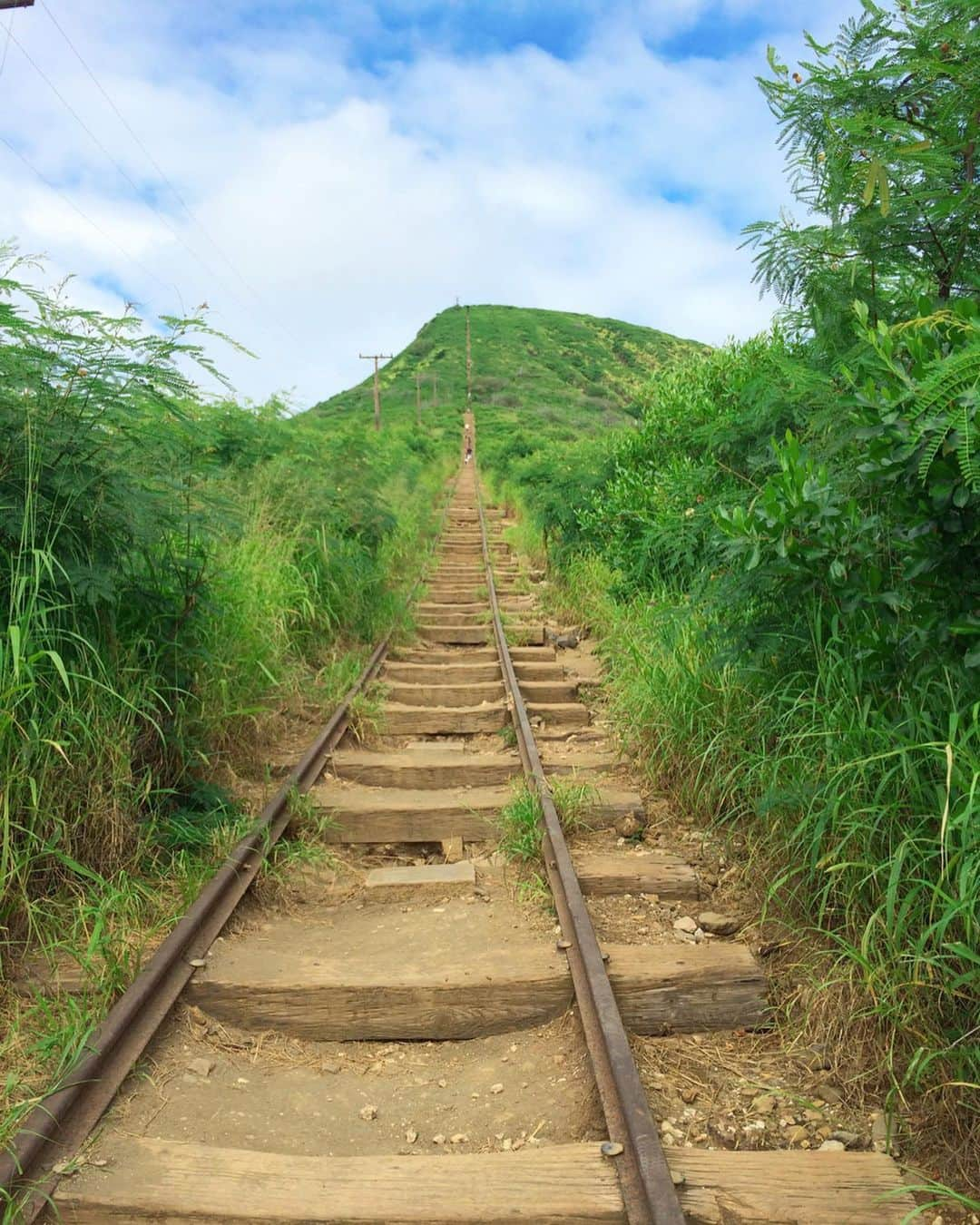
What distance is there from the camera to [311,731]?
19.8 feet

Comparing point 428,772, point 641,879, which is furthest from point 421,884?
point 428,772

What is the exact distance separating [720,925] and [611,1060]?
3.80 feet

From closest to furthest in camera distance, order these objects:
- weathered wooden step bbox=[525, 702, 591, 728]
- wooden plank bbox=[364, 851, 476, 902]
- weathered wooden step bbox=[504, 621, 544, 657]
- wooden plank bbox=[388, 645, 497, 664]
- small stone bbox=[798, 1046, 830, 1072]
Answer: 1. small stone bbox=[798, 1046, 830, 1072]
2. wooden plank bbox=[364, 851, 476, 902]
3. weathered wooden step bbox=[525, 702, 591, 728]
4. wooden plank bbox=[388, 645, 497, 664]
5. weathered wooden step bbox=[504, 621, 544, 657]

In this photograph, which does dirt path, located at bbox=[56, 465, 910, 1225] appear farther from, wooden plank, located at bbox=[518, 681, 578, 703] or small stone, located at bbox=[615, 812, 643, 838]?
wooden plank, located at bbox=[518, 681, 578, 703]

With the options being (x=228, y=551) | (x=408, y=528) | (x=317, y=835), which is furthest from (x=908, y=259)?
(x=408, y=528)

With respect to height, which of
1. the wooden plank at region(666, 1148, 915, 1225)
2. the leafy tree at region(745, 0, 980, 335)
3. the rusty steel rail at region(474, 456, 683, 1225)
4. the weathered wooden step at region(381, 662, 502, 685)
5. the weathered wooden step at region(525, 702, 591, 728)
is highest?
the leafy tree at region(745, 0, 980, 335)

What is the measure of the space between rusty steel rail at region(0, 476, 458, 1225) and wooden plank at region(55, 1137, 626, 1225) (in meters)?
0.09

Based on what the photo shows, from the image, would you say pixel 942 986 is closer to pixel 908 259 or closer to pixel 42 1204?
pixel 42 1204

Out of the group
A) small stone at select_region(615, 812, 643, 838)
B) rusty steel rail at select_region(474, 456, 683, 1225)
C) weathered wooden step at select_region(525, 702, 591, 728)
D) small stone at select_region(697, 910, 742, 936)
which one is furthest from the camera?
weathered wooden step at select_region(525, 702, 591, 728)

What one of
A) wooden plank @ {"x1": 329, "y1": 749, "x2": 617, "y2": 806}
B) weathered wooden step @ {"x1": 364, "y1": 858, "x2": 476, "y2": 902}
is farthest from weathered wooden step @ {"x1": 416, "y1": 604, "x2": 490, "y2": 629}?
weathered wooden step @ {"x1": 364, "y1": 858, "x2": 476, "y2": 902}

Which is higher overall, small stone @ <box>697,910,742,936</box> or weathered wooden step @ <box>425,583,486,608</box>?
weathered wooden step @ <box>425,583,486,608</box>

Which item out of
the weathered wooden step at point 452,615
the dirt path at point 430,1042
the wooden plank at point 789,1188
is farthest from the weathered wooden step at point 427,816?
the weathered wooden step at point 452,615

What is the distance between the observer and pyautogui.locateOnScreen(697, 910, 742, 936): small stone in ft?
11.6

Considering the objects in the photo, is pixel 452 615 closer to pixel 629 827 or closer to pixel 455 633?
pixel 455 633
